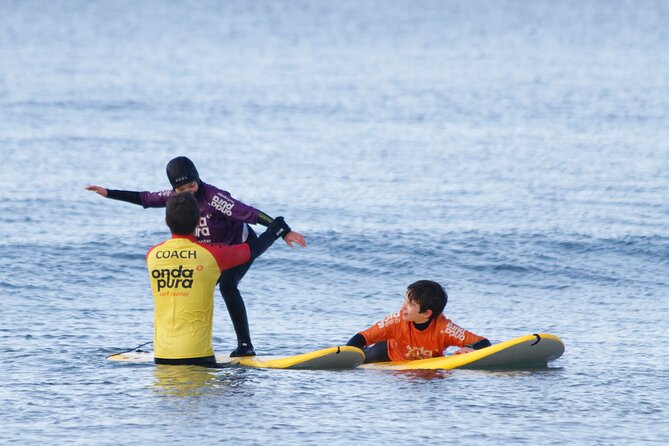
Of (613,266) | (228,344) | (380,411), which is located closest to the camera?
(380,411)

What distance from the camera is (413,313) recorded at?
10516mm

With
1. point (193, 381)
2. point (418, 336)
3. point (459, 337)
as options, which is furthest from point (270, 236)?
point (459, 337)

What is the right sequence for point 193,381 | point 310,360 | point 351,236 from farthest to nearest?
point 351,236, point 310,360, point 193,381

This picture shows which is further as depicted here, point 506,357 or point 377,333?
point 377,333

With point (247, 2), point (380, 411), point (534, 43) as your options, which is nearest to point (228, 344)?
point (380, 411)

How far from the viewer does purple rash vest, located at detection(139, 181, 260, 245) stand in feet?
34.2

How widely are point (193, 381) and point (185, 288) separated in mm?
826

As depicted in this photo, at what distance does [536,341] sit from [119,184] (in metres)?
12.4

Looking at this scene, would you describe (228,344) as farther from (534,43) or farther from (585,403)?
(534,43)

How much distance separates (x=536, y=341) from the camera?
10.5 metres

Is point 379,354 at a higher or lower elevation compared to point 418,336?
lower

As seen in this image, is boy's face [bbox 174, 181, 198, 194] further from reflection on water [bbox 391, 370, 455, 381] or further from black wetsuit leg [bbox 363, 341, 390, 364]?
reflection on water [bbox 391, 370, 455, 381]

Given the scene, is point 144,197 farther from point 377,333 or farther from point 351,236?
point 351,236

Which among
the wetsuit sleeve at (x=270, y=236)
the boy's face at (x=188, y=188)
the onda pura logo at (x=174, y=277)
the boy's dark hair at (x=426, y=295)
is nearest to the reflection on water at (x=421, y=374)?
the boy's dark hair at (x=426, y=295)
